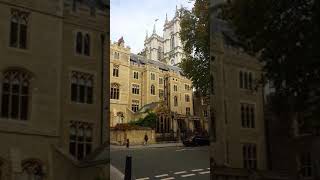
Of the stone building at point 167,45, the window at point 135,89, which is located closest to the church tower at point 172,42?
the stone building at point 167,45

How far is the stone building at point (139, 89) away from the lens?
182cm

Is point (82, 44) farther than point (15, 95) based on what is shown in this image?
Yes

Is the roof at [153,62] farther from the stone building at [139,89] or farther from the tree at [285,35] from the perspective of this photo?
the tree at [285,35]

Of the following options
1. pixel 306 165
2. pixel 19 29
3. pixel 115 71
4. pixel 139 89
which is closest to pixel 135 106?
pixel 139 89

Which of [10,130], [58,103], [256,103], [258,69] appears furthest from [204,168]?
[10,130]

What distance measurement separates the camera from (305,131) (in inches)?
62.5

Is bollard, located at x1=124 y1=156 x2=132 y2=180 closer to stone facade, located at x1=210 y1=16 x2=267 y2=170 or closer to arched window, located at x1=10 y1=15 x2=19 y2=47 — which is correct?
stone facade, located at x1=210 y1=16 x2=267 y2=170

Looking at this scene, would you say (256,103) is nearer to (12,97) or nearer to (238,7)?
(238,7)

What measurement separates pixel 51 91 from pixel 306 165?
1.08m

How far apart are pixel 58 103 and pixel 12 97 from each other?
0.61 ft

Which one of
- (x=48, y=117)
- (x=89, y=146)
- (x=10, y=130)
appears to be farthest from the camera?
(x=89, y=146)

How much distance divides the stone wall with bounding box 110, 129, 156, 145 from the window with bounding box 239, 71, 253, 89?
45 cm

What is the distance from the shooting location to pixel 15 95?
164 cm

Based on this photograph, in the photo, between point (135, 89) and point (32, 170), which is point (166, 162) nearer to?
point (135, 89)
